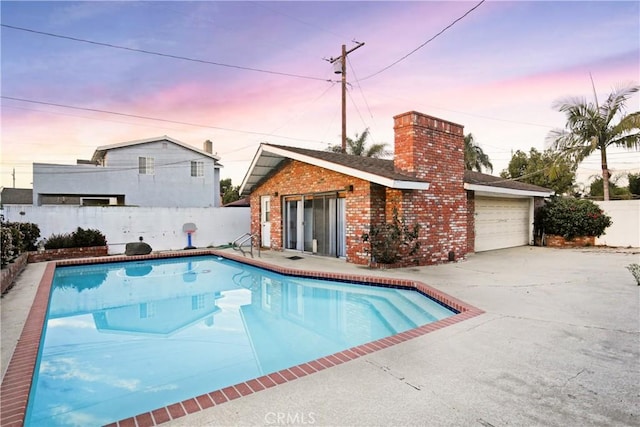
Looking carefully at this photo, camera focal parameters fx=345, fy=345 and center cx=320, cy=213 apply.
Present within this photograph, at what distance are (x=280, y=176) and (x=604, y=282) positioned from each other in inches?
404

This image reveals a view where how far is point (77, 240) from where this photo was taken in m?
12.4

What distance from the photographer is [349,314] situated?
6.34 m

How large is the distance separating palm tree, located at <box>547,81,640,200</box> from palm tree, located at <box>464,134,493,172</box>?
31.4 ft

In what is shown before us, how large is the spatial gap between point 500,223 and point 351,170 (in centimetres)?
827

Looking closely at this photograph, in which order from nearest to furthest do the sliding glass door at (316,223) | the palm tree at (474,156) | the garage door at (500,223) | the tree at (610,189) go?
the sliding glass door at (316,223) → the garage door at (500,223) → the tree at (610,189) → the palm tree at (474,156)

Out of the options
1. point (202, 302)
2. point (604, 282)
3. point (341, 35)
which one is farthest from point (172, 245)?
point (604, 282)

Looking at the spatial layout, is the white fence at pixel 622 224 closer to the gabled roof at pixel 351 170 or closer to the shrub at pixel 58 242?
the gabled roof at pixel 351 170

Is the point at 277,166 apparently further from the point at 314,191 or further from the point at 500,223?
the point at 500,223

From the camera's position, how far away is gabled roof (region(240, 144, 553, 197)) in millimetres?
8891

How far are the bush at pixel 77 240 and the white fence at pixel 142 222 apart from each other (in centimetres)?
51

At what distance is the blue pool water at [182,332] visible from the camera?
3627 mm

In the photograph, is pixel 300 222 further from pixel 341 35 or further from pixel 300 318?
pixel 341 35

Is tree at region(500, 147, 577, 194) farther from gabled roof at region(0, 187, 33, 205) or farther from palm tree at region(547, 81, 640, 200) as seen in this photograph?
gabled roof at region(0, 187, 33, 205)

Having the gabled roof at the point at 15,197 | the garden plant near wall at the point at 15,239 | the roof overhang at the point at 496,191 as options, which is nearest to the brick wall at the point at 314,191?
the roof overhang at the point at 496,191
